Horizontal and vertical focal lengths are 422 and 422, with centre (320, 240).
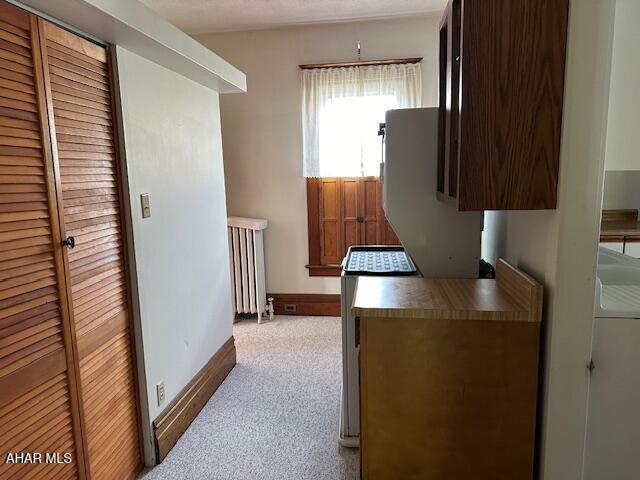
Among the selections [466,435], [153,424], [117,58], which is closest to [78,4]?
[117,58]

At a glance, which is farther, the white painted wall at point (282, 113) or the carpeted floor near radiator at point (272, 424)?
the white painted wall at point (282, 113)

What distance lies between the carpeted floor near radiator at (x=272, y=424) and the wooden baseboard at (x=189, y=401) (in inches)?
1.6

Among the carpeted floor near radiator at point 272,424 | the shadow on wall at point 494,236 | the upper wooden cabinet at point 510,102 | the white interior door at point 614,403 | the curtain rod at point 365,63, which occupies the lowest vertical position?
the carpeted floor near radiator at point 272,424

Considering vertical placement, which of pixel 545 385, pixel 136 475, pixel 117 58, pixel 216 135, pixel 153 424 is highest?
pixel 117 58

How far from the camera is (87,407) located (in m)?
1.55

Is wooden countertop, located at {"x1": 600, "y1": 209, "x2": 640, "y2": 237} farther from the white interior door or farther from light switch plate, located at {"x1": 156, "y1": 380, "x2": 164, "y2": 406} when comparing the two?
light switch plate, located at {"x1": 156, "y1": 380, "x2": 164, "y2": 406}

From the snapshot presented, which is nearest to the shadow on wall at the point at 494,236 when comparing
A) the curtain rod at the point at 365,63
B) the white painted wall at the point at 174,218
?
the white painted wall at the point at 174,218

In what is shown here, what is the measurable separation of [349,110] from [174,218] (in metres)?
1.96

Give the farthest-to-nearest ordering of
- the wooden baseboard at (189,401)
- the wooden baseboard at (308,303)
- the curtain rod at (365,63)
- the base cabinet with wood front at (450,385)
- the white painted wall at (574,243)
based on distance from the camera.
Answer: the wooden baseboard at (308,303) < the curtain rod at (365,63) < the wooden baseboard at (189,401) < the base cabinet with wood front at (450,385) < the white painted wall at (574,243)

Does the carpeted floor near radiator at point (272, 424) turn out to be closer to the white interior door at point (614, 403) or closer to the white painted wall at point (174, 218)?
the white painted wall at point (174, 218)

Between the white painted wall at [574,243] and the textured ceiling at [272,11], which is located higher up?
the textured ceiling at [272,11]

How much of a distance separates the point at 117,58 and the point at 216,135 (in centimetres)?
103

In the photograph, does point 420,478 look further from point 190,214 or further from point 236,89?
point 236,89

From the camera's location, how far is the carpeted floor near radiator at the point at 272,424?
74.3 inches
